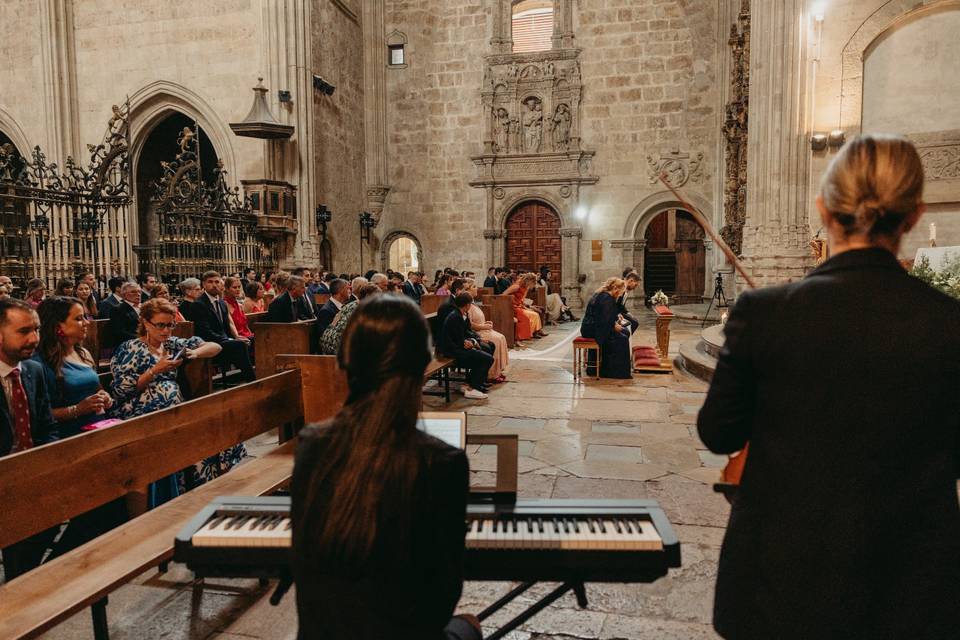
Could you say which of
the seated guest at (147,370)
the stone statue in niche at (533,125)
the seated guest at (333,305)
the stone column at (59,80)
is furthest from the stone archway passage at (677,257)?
the seated guest at (147,370)

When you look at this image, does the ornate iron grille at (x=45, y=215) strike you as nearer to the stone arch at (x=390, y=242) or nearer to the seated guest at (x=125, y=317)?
the seated guest at (x=125, y=317)

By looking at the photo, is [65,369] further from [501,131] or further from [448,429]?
[501,131]

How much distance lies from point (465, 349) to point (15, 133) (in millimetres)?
15516

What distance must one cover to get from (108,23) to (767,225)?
15940 millimetres

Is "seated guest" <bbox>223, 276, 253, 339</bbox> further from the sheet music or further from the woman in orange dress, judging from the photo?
the sheet music

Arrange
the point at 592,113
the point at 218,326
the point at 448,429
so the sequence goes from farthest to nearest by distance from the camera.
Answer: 1. the point at 592,113
2. the point at 218,326
3. the point at 448,429

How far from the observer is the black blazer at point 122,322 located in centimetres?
681

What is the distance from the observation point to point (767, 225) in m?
10.1

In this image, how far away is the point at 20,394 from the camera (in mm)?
2982

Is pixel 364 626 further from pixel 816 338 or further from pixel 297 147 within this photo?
pixel 297 147

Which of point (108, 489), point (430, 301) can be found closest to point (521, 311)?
point (430, 301)

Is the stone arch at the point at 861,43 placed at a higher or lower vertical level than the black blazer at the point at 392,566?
higher

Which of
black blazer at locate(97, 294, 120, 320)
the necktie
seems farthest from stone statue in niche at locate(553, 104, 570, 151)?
the necktie

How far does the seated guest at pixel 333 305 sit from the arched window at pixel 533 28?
13.7 meters
